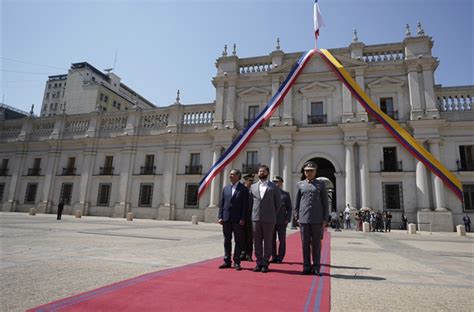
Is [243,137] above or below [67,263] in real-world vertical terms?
above

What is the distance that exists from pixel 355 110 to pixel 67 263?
20267 millimetres

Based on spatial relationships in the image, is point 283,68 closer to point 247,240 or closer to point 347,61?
point 347,61

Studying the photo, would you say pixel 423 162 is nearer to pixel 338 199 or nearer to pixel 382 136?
pixel 382 136

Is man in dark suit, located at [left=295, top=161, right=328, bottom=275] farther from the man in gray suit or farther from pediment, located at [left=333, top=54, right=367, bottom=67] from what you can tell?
pediment, located at [left=333, top=54, right=367, bottom=67]

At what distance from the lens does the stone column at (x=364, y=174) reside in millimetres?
18688

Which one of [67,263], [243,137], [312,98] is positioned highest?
[312,98]

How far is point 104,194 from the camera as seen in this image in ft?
84.4

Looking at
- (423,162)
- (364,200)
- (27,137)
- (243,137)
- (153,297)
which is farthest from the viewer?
(27,137)

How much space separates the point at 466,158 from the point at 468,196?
2604 mm

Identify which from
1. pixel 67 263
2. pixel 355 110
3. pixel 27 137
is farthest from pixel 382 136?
pixel 27 137

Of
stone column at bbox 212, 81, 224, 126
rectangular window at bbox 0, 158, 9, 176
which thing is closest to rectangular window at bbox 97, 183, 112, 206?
stone column at bbox 212, 81, 224, 126

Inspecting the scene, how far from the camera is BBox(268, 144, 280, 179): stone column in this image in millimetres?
20609

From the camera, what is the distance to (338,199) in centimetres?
1958

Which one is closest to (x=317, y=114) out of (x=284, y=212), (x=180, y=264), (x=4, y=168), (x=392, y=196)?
(x=392, y=196)
